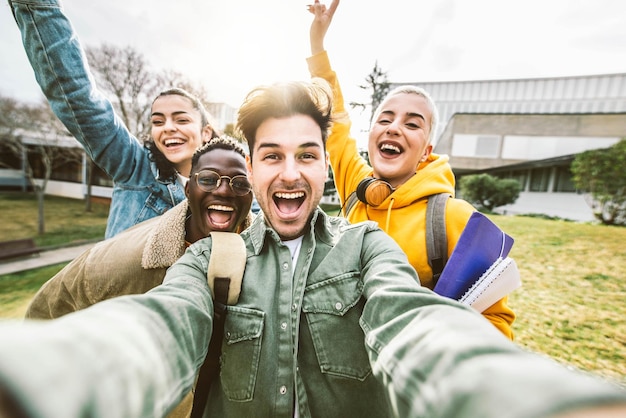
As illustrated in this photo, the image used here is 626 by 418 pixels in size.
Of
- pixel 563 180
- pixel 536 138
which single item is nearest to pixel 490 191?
pixel 563 180

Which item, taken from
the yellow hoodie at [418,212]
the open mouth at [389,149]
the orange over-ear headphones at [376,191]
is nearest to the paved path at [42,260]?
the yellow hoodie at [418,212]

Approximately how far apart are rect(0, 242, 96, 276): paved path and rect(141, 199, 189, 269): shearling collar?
41.6 feet

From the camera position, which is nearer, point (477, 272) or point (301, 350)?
point (301, 350)

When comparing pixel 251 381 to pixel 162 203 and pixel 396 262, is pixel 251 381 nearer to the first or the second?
pixel 396 262

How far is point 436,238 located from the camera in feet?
6.09

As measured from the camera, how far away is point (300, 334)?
1.42 m

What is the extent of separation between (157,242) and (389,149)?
1.95 metres

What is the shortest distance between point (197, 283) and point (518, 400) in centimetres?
130

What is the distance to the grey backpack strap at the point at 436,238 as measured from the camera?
71.6 inches

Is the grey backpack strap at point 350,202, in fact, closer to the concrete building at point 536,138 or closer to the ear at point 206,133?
the ear at point 206,133

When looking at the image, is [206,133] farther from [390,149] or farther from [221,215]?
[390,149]

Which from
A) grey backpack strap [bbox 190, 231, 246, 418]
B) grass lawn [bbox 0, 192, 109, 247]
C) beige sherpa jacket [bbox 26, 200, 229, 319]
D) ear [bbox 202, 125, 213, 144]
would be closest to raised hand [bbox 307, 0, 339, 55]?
ear [bbox 202, 125, 213, 144]

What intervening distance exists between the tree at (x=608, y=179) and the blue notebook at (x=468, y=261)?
1722 centimetres

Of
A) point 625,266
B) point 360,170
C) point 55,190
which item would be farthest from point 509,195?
point 55,190
